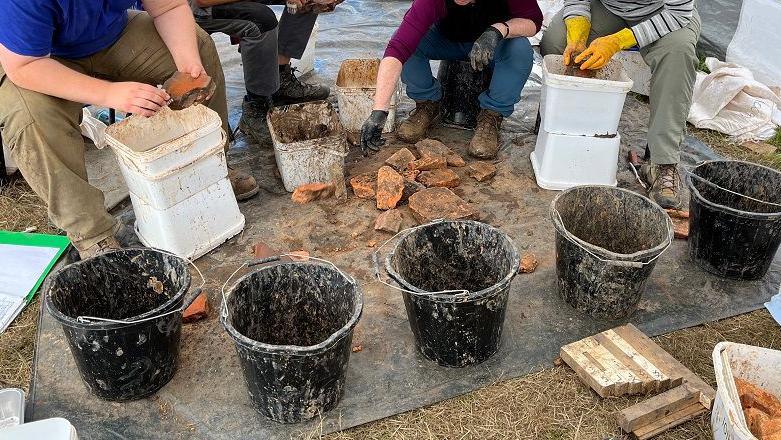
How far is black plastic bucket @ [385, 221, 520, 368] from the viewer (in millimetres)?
1982

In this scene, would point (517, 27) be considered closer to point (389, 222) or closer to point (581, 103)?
point (581, 103)

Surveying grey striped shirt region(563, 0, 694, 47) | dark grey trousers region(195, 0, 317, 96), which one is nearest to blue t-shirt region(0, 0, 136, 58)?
dark grey trousers region(195, 0, 317, 96)

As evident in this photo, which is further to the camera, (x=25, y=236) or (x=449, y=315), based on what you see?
(x=25, y=236)

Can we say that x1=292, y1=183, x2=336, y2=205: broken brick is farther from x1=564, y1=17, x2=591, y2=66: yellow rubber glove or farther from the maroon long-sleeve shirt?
x1=564, y1=17, x2=591, y2=66: yellow rubber glove

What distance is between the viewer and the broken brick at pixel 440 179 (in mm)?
3127

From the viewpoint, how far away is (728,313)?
237cm

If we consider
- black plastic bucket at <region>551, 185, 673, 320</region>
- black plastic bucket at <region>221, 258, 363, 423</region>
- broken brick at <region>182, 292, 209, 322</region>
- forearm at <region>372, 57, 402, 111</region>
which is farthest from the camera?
forearm at <region>372, 57, 402, 111</region>

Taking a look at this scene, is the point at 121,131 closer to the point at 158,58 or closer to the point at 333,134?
the point at 158,58

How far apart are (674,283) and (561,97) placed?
1.00 meters

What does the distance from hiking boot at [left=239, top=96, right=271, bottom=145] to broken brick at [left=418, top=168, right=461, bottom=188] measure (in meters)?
1.00

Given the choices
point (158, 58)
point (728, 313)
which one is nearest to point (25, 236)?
point (158, 58)

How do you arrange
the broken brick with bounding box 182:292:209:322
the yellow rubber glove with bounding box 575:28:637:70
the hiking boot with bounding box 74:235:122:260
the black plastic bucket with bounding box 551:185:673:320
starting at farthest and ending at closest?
the yellow rubber glove with bounding box 575:28:637:70, the hiking boot with bounding box 74:235:122:260, the broken brick with bounding box 182:292:209:322, the black plastic bucket with bounding box 551:185:673:320

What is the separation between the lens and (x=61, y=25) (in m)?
2.41

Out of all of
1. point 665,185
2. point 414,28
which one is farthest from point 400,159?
point 665,185
